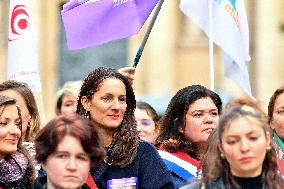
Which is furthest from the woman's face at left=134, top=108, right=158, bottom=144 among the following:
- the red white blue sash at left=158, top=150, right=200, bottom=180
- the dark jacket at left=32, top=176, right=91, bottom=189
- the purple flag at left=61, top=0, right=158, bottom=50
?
the dark jacket at left=32, top=176, right=91, bottom=189

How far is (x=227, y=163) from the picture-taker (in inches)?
290

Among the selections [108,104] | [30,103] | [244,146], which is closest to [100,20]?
[30,103]

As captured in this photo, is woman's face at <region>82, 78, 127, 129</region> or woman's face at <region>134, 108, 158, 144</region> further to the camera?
woman's face at <region>134, 108, 158, 144</region>

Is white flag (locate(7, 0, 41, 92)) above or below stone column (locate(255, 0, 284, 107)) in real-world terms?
below

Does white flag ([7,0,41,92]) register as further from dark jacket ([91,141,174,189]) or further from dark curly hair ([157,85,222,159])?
dark jacket ([91,141,174,189])

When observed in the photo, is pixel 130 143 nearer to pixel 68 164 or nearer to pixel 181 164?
pixel 181 164

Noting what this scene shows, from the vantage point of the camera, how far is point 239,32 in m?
10.7

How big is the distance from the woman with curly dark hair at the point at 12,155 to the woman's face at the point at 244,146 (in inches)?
58.6

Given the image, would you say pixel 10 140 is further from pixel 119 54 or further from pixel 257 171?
pixel 119 54

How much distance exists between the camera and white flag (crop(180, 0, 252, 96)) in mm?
10586

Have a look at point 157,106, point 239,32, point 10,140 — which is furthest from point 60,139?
point 157,106

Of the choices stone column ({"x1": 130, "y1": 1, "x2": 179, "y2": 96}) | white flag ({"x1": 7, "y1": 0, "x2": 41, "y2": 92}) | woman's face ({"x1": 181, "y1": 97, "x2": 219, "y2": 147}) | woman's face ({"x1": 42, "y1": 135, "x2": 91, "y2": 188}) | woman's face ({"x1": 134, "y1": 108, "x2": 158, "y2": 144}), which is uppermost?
stone column ({"x1": 130, "y1": 1, "x2": 179, "y2": 96})

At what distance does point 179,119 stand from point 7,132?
1488 mm

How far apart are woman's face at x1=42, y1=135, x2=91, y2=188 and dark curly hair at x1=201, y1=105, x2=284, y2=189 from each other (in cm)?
64
